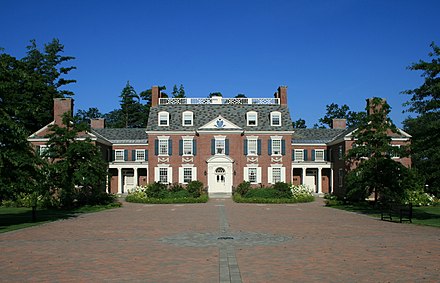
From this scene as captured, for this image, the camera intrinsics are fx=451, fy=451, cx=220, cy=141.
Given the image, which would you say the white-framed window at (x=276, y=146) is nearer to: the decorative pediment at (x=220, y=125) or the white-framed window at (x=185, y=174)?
the decorative pediment at (x=220, y=125)

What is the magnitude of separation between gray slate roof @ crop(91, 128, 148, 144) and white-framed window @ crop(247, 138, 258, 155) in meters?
12.2

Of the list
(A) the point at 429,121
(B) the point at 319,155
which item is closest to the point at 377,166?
(A) the point at 429,121

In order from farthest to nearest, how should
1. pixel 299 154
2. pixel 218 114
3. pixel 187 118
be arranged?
pixel 299 154 → pixel 218 114 → pixel 187 118

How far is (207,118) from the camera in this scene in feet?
155

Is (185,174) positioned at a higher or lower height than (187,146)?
lower

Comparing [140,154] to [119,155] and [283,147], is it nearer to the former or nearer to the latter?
[119,155]

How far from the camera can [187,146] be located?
151 ft

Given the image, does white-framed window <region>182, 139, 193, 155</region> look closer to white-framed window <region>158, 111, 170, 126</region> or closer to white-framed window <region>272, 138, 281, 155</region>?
white-framed window <region>158, 111, 170, 126</region>

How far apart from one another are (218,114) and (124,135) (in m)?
11.9

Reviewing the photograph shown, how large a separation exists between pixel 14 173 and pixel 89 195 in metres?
16.2

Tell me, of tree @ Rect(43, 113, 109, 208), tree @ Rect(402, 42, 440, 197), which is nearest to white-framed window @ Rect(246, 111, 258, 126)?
tree @ Rect(43, 113, 109, 208)

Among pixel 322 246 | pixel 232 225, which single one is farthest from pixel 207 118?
pixel 322 246

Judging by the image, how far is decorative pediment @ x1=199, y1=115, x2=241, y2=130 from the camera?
45062mm

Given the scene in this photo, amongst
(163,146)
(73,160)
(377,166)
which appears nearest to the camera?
(377,166)
